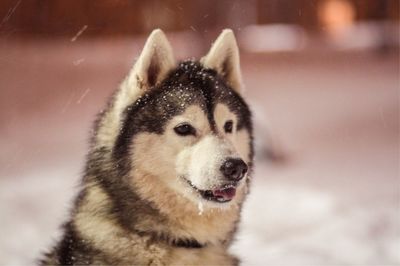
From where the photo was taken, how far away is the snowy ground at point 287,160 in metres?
5.70

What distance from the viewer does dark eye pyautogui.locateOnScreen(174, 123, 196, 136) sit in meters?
3.33

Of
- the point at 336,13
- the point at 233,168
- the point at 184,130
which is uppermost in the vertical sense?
the point at 184,130

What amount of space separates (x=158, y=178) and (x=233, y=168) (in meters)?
0.45

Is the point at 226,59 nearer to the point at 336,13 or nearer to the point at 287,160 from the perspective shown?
the point at 287,160

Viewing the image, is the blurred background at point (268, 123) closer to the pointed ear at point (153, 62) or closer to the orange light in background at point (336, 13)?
the pointed ear at point (153, 62)

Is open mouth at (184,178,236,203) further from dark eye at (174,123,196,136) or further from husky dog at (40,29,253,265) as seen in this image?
dark eye at (174,123,196,136)

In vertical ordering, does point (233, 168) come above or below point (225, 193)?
Result: above

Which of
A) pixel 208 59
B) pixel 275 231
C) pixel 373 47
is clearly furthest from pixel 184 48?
pixel 208 59

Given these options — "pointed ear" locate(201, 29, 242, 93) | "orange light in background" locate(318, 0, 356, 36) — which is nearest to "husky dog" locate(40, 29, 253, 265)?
"pointed ear" locate(201, 29, 242, 93)

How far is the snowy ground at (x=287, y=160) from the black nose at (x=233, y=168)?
1201mm

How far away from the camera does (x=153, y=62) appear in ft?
11.1

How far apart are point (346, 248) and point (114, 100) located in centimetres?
291

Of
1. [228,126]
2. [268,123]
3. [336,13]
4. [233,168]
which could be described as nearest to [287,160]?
[268,123]

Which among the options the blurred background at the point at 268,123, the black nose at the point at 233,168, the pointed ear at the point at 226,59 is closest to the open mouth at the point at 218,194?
the black nose at the point at 233,168
